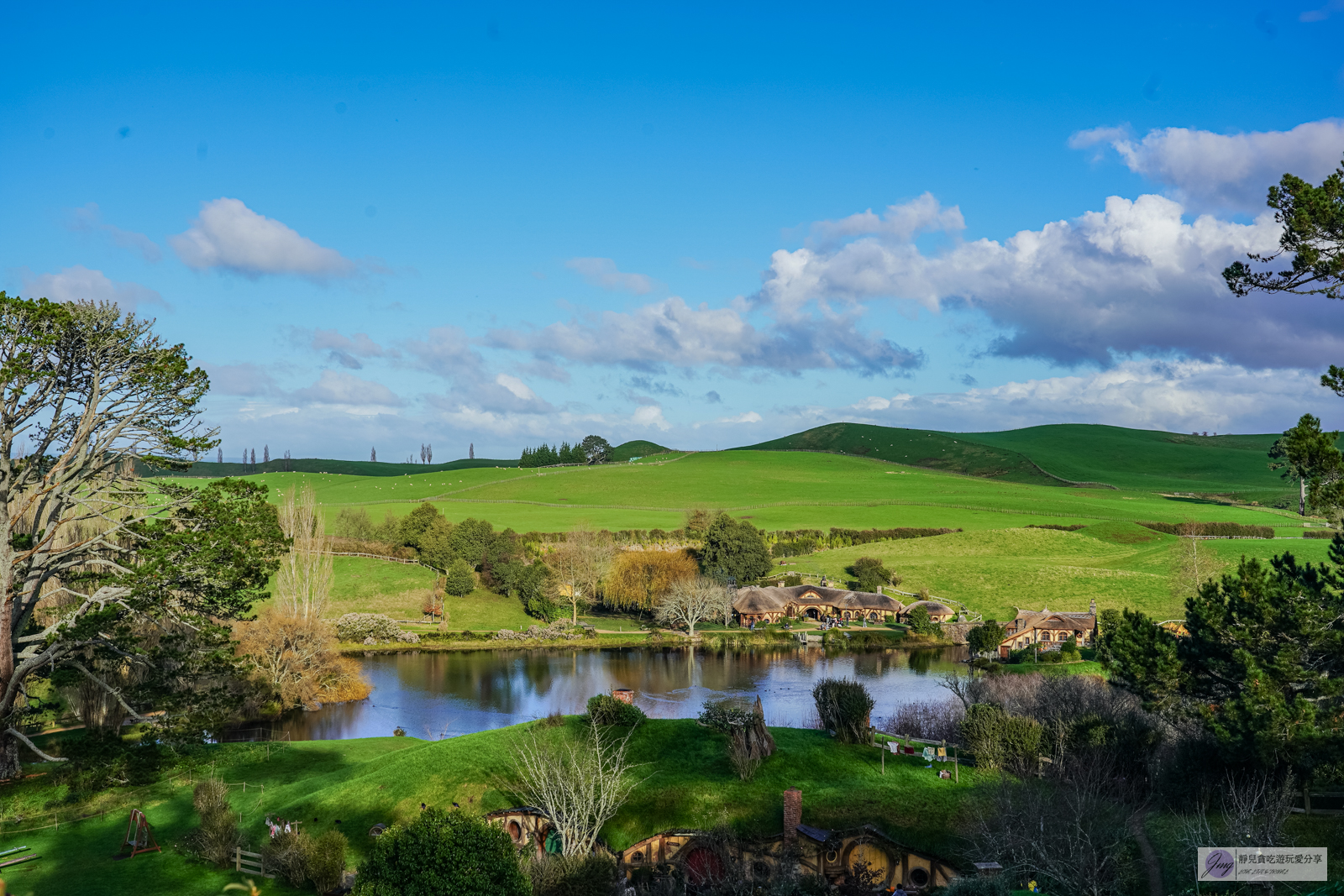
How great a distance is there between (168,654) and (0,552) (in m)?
6.34

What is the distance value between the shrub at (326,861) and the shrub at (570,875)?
651 centimetres

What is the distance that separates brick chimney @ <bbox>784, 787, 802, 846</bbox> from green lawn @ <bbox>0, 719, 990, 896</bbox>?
0.69 metres

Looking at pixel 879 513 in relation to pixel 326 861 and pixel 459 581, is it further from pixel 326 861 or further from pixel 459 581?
pixel 326 861

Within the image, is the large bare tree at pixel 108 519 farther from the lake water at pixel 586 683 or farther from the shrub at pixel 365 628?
the shrub at pixel 365 628

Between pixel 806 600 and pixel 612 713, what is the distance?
208ft

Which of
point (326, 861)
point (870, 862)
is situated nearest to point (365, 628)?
point (326, 861)

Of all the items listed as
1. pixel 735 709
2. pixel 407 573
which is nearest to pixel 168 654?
pixel 735 709

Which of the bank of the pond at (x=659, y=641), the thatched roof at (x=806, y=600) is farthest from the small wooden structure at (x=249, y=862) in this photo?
the thatched roof at (x=806, y=600)

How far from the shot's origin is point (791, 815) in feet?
91.0

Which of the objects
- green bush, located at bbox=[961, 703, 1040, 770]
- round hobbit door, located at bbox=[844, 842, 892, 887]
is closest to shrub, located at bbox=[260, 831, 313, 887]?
round hobbit door, located at bbox=[844, 842, 892, 887]

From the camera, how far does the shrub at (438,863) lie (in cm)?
1795

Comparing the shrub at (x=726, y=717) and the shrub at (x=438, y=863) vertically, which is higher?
the shrub at (x=438, y=863)

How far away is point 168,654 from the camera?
98.8ft

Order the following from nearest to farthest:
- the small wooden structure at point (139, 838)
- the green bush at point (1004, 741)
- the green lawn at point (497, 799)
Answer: the green lawn at point (497, 799) → the small wooden structure at point (139, 838) → the green bush at point (1004, 741)
